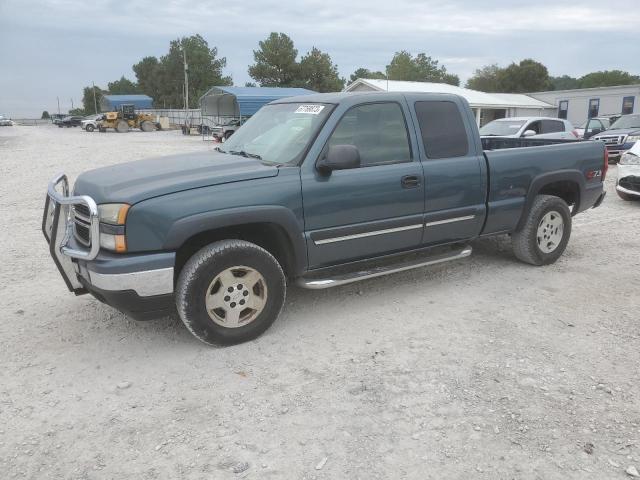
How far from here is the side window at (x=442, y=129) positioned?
4715 millimetres

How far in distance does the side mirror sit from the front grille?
7400mm

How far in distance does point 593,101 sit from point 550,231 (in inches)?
1569

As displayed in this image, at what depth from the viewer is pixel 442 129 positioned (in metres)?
4.82

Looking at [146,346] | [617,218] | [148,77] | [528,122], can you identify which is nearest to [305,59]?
[148,77]

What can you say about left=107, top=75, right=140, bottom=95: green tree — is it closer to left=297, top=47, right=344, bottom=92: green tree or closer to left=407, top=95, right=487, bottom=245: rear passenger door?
left=297, top=47, right=344, bottom=92: green tree

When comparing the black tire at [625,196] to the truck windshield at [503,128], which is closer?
the black tire at [625,196]

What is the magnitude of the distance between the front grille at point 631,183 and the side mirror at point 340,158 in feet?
24.3

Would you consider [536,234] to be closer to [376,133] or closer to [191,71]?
[376,133]

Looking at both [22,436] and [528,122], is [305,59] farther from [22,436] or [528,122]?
[22,436]

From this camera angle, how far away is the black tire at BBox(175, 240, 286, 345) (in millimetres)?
3672

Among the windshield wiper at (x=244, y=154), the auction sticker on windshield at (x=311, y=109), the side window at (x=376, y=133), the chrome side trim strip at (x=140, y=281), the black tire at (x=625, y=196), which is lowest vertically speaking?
the black tire at (x=625, y=196)

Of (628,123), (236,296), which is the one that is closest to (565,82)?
(628,123)

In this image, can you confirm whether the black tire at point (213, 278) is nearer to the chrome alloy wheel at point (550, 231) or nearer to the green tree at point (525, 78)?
the chrome alloy wheel at point (550, 231)

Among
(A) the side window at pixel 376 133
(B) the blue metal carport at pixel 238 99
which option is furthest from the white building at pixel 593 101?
(A) the side window at pixel 376 133
